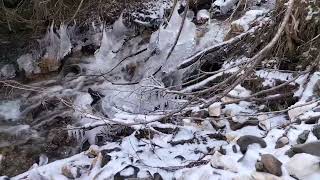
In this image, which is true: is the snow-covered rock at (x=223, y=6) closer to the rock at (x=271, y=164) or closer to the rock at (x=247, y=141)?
the rock at (x=247, y=141)

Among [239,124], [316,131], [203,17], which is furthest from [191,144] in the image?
[203,17]

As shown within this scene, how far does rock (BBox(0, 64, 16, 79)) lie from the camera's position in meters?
5.58

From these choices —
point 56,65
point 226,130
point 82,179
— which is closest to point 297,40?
point 226,130

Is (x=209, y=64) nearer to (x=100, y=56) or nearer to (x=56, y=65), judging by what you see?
(x=100, y=56)

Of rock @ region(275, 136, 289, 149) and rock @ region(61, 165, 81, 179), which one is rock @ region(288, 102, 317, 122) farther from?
rock @ region(61, 165, 81, 179)

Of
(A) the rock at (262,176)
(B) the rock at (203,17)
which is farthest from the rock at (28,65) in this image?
(A) the rock at (262,176)

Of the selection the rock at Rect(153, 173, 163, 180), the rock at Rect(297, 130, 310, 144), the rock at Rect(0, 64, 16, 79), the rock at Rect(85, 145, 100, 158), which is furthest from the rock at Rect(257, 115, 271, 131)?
the rock at Rect(0, 64, 16, 79)

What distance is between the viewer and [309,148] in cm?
270

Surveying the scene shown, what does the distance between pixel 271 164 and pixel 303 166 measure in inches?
7.5

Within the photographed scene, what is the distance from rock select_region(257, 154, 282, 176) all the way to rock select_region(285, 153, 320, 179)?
0.07 metres

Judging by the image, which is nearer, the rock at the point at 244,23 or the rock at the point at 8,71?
the rock at the point at 244,23

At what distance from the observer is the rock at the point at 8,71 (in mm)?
5582

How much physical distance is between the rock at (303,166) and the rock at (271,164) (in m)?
0.07

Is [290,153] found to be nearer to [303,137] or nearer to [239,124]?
[303,137]
